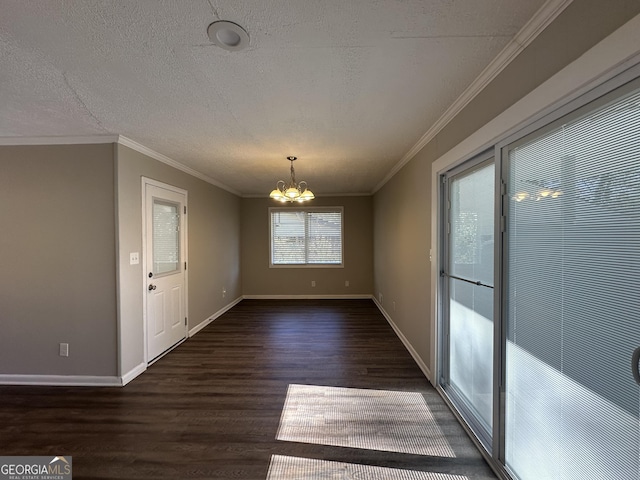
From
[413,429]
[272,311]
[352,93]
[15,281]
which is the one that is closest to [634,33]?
[352,93]

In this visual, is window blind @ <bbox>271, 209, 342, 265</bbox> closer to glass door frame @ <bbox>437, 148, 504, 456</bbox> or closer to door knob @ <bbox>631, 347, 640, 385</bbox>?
glass door frame @ <bbox>437, 148, 504, 456</bbox>

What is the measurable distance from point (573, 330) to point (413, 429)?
4.59 feet

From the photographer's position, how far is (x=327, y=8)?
121 centimetres

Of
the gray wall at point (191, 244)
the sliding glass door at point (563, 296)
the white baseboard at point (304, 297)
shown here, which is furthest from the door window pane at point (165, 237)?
the sliding glass door at point (563, 296)

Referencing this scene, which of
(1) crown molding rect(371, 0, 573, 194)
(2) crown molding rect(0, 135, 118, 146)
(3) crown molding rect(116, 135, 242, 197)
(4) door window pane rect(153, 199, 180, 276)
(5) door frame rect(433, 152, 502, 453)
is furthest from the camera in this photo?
(4) door window pane rect(153, 199, 180, 276)

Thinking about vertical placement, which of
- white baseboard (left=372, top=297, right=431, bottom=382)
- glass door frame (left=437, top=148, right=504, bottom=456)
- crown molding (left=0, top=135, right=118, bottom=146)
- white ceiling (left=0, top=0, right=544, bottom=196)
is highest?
white ceiling (left=0, top=0, right=544, bottom=196)

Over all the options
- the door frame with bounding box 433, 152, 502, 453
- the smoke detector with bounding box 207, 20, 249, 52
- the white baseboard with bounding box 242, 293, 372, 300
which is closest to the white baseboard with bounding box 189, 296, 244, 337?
the white baseboard with bounding box 242, 293, 372, 300

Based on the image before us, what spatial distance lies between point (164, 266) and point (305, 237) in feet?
11.4

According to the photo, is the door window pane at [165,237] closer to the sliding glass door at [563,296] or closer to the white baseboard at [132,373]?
the white baseboard at [132,373]

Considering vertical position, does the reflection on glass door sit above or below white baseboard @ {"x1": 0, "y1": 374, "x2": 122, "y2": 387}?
above

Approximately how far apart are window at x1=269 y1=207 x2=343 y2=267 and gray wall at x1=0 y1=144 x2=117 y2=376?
3.94m

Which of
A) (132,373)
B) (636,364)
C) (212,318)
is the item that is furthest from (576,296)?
(212,318)

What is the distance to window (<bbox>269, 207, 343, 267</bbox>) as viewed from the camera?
6504 millimetres

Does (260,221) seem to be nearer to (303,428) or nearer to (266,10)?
(303,428)
